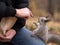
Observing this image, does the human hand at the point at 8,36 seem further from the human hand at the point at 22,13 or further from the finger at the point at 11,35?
the human hand at the point at 22,13

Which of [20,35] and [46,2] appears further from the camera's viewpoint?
[46,2]

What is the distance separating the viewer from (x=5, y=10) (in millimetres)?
1666

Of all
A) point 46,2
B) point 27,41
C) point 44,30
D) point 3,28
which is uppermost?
point 3,28

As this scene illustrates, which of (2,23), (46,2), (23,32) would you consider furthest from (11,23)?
(46,2)

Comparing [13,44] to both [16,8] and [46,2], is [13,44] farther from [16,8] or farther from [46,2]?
[46,2]

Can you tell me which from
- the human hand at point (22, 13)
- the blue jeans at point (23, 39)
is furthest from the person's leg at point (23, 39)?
the human hand at point (22, 13)

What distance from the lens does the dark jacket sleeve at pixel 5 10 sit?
165 centimetres

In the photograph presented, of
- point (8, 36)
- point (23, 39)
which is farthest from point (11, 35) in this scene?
point (23, 39)

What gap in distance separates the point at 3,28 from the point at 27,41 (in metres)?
0.23

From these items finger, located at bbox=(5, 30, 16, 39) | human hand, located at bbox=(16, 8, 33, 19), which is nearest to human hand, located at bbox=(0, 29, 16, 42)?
finger, located at bbox=(5, 30, 16, 39)

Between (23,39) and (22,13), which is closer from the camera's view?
(22,13)

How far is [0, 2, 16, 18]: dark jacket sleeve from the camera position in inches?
65.1

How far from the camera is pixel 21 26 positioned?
1.88m

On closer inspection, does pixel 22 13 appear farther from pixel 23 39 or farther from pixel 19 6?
pixel 23 39
